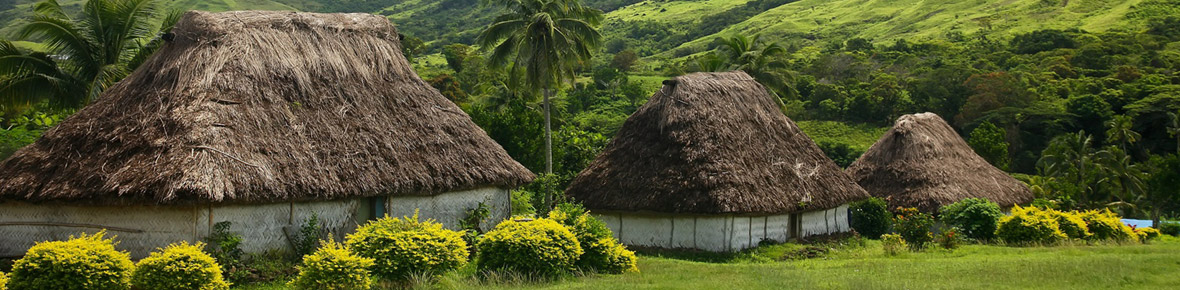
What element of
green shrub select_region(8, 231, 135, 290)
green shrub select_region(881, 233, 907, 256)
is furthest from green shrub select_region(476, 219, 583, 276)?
green shrub select_region(881, 233, 907, 256)

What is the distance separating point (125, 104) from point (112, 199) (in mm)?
2636

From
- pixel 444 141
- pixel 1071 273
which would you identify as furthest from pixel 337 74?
pixel 1071 273

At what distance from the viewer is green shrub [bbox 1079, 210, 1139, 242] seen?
78.0 ft

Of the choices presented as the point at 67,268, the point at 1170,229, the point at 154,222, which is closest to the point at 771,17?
the point at 1170,229

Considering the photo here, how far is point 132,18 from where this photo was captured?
869 inches

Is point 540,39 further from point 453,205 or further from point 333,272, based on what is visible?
point 333,272

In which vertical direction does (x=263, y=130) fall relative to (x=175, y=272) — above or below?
above

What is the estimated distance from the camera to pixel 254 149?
51.6 ft

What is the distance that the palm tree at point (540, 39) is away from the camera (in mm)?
30891

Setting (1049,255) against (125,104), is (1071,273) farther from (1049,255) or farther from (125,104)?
(125,104)

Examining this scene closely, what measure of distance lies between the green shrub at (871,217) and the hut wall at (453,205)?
38.5 ft

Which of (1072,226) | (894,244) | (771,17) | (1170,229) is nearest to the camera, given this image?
(894,244)

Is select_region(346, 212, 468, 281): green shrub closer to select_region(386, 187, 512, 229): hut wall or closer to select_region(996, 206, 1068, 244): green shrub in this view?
select_region(386, 187, 512, 229): hut wall

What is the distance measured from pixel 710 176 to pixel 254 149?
10341 mm
